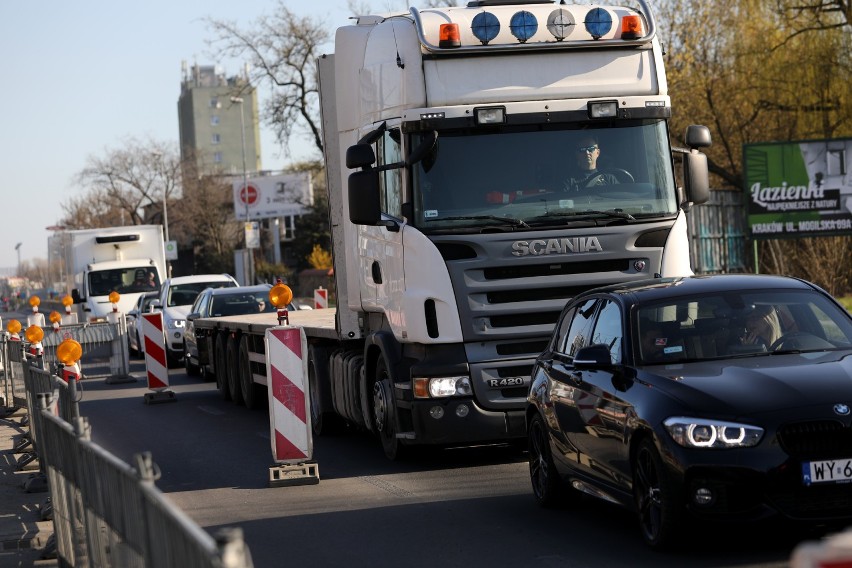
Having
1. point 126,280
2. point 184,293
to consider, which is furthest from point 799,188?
point 126,280

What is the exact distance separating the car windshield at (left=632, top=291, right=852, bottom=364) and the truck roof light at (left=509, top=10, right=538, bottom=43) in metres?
3.97

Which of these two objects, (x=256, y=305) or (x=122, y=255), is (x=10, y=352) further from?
(x=122, y=255)

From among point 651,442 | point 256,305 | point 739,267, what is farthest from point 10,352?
point 739,267

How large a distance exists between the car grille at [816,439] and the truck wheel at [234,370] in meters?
13.2

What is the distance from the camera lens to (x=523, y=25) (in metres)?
12.3

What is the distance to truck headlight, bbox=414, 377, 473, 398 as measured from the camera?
11.8 metres

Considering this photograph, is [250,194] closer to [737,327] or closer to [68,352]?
[68,352]

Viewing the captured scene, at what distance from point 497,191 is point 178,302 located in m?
20.0

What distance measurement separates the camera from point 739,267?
137ft

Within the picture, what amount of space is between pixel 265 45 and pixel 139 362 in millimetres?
23401

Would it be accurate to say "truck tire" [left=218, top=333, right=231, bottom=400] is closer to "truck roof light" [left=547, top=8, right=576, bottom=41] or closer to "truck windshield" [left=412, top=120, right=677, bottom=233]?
"truck windshield" [left=412, top=120, right=677, bottom=233]

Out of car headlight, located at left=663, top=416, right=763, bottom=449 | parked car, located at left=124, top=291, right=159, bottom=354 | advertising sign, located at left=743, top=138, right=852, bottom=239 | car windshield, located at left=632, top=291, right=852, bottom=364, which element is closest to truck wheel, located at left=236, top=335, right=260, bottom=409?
car windshield, located at left=632, top=291, right=852, bottom=364

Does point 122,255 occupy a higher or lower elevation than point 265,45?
lower

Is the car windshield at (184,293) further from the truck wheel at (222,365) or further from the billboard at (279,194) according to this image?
the billboard at (279,194)
